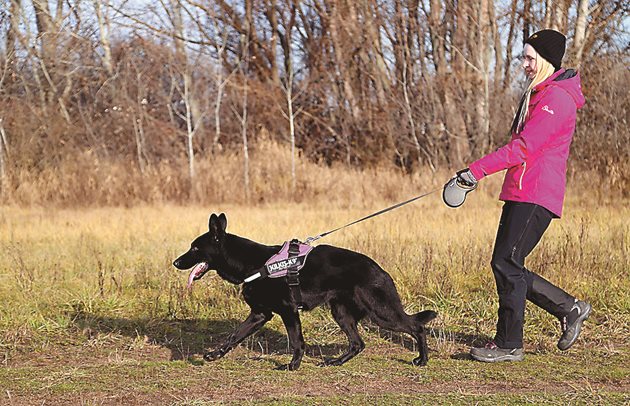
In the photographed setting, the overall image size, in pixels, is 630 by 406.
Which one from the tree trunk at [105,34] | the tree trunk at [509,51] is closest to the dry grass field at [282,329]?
the tree trunk at [509,51]

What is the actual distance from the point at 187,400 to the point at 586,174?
Answer: 11.3m

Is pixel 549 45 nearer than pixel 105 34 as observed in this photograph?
Yes

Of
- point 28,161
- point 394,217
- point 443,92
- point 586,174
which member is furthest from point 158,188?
point 586,174

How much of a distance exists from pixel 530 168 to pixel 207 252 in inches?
88.8

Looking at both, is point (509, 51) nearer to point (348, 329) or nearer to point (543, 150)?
point (543, 150)

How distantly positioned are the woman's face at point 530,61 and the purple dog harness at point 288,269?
1.89 metres

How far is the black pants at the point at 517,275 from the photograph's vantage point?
4.78 m

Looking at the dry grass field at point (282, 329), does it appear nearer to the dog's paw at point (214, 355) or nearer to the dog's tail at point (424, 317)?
the dog's paw at point (214, 355)

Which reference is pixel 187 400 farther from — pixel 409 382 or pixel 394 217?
pixel 394 217

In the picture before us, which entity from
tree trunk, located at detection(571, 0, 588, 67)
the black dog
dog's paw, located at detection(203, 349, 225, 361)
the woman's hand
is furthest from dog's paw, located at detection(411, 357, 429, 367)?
tree trunk, located at detection(571, 0, 588, 67)

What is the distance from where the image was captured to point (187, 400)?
13.7 ft

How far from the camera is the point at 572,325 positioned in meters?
5.08

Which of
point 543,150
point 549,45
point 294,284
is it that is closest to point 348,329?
point 294,284

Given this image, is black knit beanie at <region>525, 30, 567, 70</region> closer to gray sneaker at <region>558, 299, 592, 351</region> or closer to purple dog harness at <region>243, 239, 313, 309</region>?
gray sneaker at <region>558, 299, 592, 351</region>
